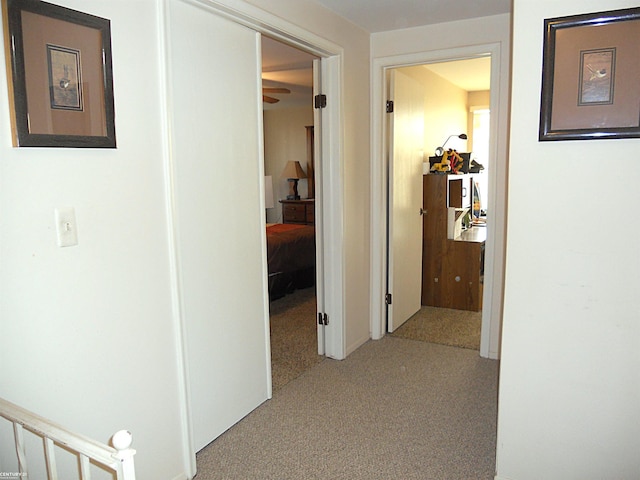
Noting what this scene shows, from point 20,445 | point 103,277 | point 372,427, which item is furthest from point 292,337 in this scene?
point 20,445

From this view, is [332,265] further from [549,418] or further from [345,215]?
[549,418]

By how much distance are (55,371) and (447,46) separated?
302 cm

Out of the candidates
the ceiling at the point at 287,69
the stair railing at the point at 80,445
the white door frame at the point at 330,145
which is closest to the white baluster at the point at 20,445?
the stair railing at the point at 80,445

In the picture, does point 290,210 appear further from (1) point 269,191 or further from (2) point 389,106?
(2) point 389,106

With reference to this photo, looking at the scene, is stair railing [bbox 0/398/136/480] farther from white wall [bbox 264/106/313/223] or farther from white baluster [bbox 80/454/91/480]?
white wall [bbox 264/106/313/223]

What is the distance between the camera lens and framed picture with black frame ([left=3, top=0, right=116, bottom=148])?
139 cm

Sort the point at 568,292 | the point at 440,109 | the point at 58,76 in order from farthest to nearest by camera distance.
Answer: the point at 440,109 < the point at 568,292 < the point at 58,76

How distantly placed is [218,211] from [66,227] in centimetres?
83

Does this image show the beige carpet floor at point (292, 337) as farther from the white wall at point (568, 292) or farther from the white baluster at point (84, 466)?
the white baluster at point (84, 466)

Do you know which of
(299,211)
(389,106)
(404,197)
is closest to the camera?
(389,106)

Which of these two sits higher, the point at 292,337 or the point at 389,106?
the point at 389,106

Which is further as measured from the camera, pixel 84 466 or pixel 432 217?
pixel 432 217

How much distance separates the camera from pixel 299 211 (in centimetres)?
736

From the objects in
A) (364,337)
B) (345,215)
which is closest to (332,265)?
(345,215)
